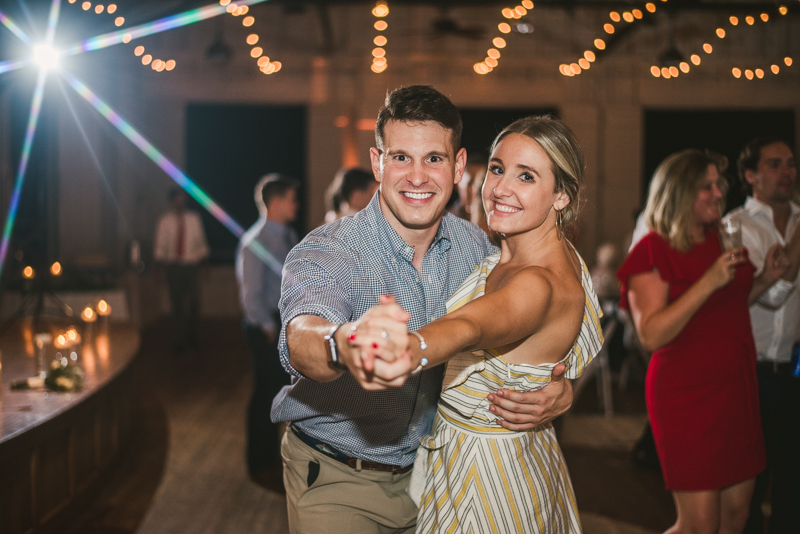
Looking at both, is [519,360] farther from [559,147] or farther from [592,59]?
[592,59]

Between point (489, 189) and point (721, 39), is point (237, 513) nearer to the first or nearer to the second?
point (489, 189)

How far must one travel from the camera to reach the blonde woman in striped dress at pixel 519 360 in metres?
1.50

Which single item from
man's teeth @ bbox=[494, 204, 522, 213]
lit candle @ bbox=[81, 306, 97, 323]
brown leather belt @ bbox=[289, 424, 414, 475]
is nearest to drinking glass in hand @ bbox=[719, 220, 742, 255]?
man's teeth @ bbox=[494, 204, 522, 213]

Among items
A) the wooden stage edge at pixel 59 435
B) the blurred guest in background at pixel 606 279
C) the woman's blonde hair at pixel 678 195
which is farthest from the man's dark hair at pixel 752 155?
the wooden stage edge at pixel 59 435

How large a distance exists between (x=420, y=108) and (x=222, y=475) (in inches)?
118

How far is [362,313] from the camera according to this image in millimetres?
1641

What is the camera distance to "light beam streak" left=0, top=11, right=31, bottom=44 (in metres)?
5.10

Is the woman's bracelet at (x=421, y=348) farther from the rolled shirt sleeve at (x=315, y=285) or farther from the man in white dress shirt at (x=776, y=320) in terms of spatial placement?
the man in white dress shirt at (x=776, y=320)

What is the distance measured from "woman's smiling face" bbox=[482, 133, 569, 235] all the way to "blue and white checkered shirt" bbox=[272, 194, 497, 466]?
0.27 m

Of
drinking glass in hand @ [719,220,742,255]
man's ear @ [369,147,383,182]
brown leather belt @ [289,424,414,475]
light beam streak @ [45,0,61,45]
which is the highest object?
light beam streak @ [45,0,61,45]

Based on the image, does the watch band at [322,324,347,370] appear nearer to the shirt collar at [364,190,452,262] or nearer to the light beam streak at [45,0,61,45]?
the shirt collar at [364,190,452,262]

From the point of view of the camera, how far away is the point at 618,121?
32.8 ft

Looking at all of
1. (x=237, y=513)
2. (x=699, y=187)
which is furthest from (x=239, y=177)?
(x=699, y=187)

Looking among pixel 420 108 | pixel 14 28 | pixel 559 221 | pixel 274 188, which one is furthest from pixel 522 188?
pixel 14 28
